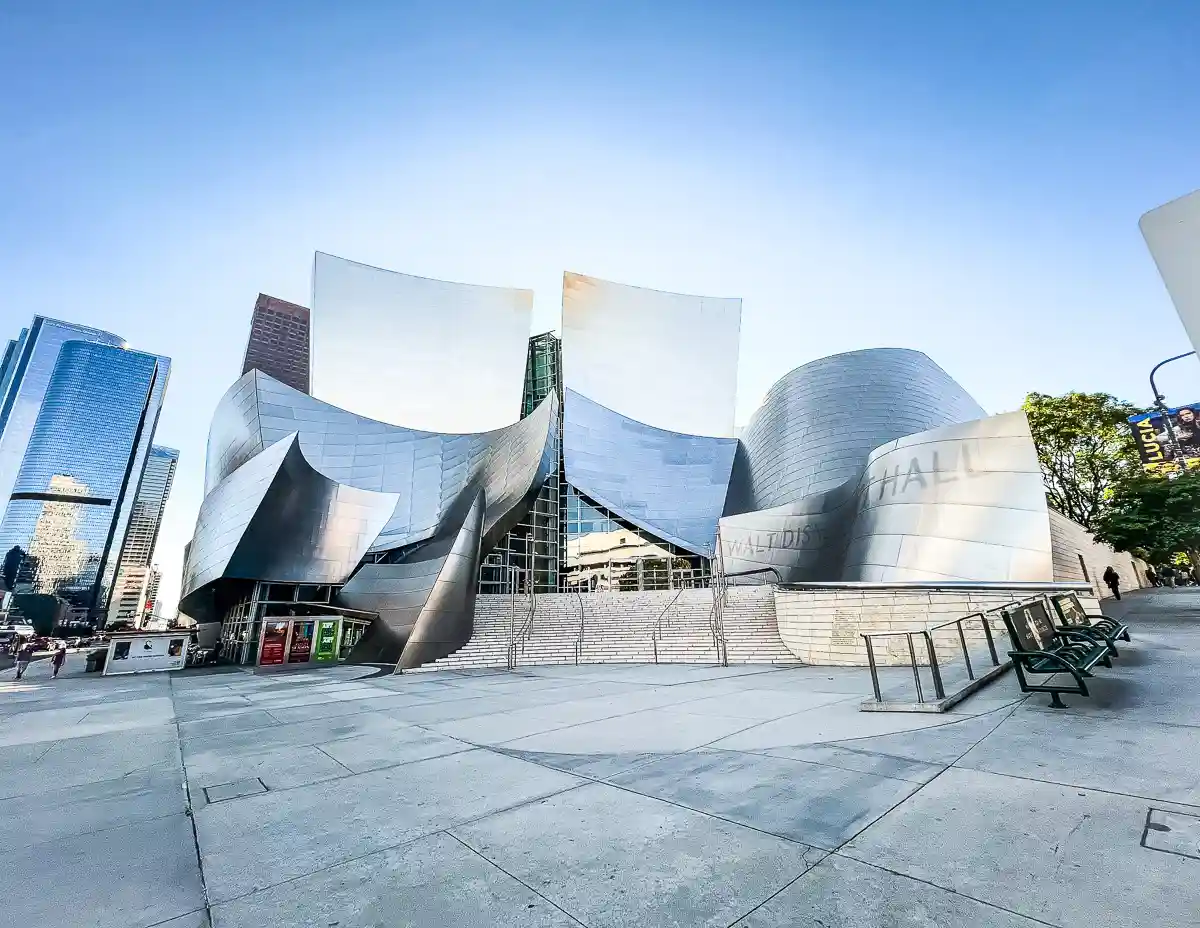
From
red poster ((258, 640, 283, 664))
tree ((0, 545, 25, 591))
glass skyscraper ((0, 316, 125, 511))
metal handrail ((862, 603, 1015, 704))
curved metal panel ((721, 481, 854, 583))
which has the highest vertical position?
glass skyscraper ((0, 316, 125, 511))

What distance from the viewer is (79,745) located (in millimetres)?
6211

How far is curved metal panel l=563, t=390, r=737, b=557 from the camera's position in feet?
111

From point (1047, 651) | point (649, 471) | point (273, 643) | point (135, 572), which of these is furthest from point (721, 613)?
point (135, 572)

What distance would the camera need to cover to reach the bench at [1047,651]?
5.14 m

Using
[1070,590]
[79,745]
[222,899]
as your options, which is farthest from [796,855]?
[1070,590]

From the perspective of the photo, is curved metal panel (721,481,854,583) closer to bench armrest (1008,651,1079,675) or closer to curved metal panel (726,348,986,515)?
curved metal panel (726,348,986,515)

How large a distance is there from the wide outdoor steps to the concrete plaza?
867 centimetres

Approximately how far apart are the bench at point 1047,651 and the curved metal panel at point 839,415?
19452 millimetres

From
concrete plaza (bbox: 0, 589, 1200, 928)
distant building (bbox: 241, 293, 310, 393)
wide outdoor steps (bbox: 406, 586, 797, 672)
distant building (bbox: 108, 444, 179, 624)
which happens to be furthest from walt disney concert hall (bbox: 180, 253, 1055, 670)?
distant building (bbox: 108, 444, 179, 624)

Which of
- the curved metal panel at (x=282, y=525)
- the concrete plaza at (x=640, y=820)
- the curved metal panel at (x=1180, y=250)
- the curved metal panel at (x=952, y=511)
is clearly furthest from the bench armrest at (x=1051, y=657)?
the curved metal panel at (x=282, y=525)

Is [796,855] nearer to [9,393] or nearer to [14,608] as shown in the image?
[14,608]

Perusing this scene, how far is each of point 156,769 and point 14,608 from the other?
140 meters

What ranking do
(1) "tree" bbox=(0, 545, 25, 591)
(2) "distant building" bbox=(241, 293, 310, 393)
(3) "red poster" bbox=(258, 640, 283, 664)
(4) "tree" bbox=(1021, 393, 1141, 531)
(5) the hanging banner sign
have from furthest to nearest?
(2) "distant building" bbox=(241, 293, 310, 393), (1) "tree" bbox=(0, 545, 25, 591), (4) "tree" bbox=(1021, 393, 1141, 531), (5) the hanging banner sign, (3) "red poster" bbox=(258, 640, 283, 664)

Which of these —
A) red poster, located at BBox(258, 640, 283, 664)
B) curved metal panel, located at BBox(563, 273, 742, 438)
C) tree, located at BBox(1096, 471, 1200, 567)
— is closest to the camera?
tree, located at BBox(1096, 471, 1200, 567)
